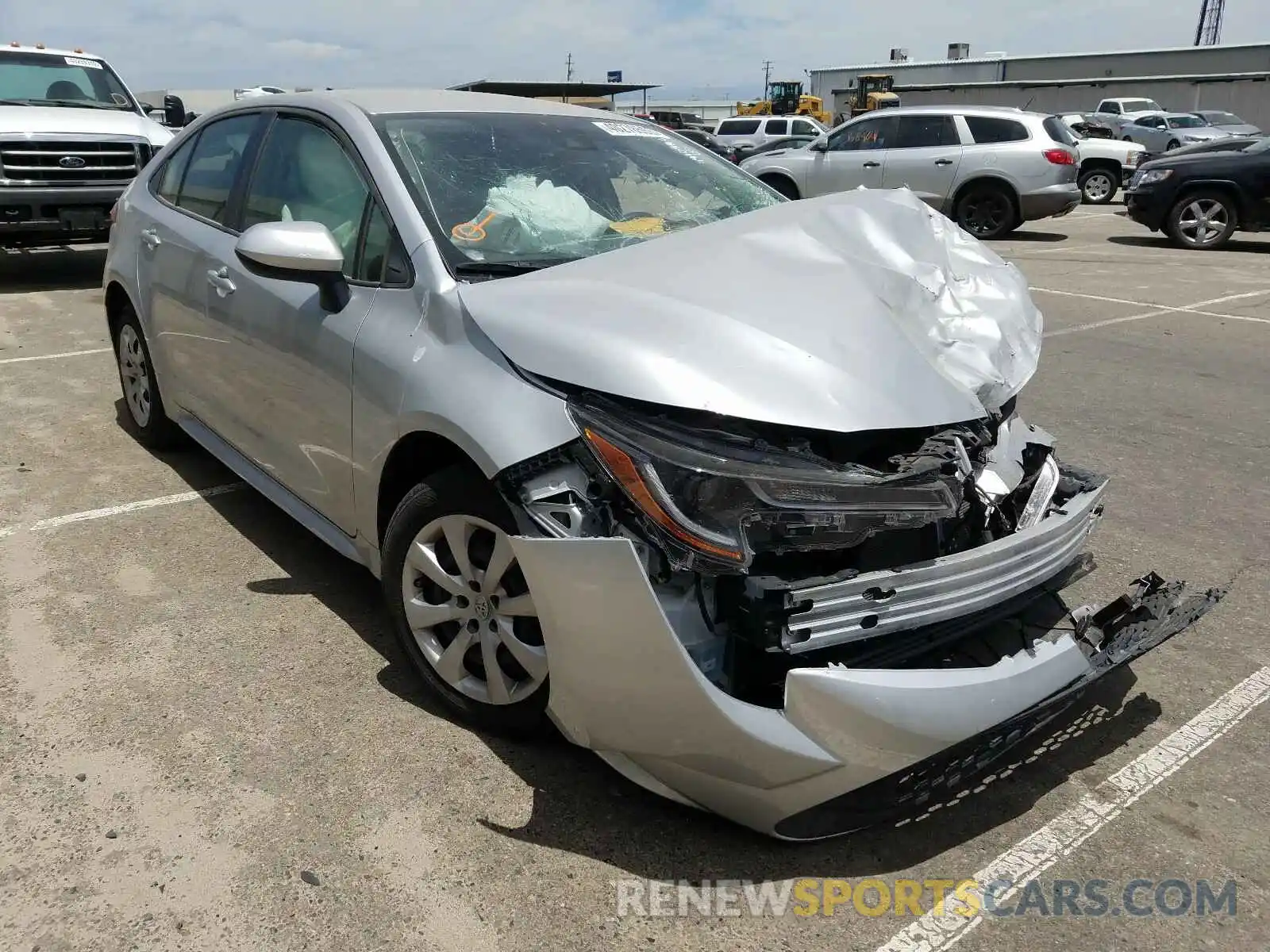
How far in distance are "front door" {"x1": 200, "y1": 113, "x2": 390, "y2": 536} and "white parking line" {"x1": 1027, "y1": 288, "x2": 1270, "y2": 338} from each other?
6.12m

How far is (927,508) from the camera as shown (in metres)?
2.24

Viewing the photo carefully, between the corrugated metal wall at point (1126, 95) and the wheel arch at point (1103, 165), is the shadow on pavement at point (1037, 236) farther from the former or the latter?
the corrugated metal wall at point (1126, 95)

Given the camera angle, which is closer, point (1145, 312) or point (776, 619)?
point (776, 619)

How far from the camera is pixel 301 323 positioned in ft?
10.4

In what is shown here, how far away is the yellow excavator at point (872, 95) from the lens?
125ft

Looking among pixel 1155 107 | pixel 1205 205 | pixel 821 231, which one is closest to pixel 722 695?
pixel 821 231

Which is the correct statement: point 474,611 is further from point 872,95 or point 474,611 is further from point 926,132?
point 872,95

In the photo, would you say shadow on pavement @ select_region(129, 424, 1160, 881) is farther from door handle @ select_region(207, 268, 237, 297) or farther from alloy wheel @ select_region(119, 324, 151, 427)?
alloy wheel @ select_region(119, 324, 151, 427)

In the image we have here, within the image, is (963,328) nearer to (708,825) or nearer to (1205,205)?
(708,825)

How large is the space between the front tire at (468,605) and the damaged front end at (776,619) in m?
0.18

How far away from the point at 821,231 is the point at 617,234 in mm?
646

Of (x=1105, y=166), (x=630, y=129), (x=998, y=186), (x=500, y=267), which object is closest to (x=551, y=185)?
(x=500, y=267)

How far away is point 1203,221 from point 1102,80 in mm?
39869

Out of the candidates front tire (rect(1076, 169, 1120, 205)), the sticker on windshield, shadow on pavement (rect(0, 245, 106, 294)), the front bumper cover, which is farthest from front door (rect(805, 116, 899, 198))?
the front bumper cover
